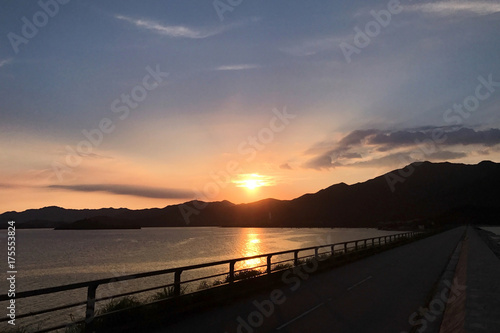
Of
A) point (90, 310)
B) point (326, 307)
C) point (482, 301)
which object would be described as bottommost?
point (326, 307)

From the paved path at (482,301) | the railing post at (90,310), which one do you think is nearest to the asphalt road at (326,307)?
the paved path at (482,301)

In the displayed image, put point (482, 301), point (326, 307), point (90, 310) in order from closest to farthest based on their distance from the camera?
point (90, 310), point (482, 301), point (326, 307)

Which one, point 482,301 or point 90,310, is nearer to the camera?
point 90,310

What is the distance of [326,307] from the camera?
12.2 m

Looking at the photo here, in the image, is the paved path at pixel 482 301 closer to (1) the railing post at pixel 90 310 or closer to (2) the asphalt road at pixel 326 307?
(2) the asphalt road at pixel 326 307

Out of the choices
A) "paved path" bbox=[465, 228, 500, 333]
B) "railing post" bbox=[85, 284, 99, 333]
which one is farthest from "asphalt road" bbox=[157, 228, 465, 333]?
"railing post" bbox=[85, 284, 99, 333]

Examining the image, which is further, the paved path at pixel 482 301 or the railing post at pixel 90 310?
the paved path at pixel 482 301

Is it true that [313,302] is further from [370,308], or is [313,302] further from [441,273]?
[441,273]

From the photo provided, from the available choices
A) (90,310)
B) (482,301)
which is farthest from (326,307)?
(90,310)

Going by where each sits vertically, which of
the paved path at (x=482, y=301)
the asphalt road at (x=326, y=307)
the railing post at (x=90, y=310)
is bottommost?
the asphalt road at (x=326, y=307)

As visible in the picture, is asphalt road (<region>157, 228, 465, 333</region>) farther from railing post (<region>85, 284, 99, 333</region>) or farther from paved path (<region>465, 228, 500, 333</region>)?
railing post (<region>85, 284, 99, 333</region>)

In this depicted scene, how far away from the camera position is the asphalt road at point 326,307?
995 cm

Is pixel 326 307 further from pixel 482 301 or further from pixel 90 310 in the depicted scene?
pixel 90 310

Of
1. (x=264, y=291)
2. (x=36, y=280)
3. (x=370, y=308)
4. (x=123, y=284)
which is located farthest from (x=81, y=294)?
(x=370, y=308)
